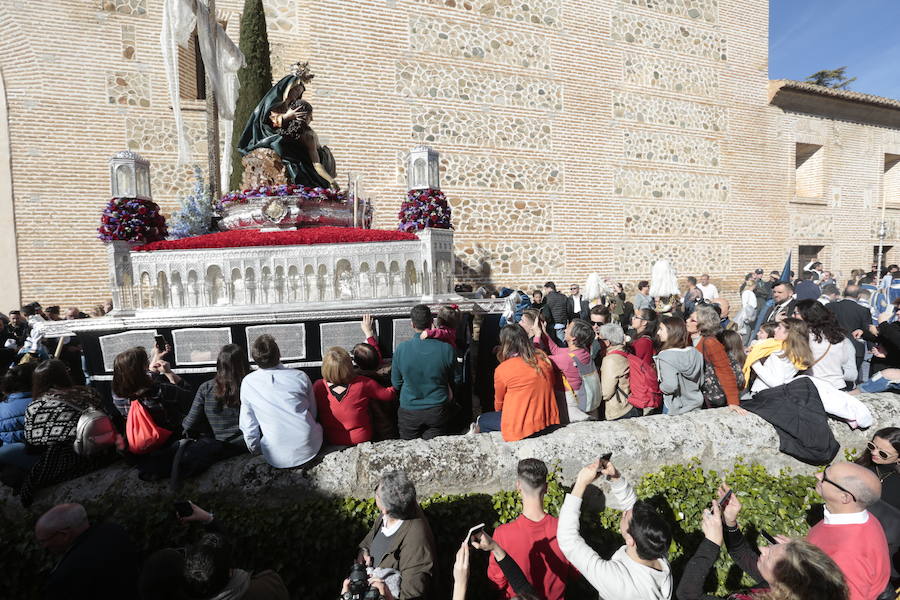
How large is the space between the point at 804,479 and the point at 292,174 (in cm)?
745

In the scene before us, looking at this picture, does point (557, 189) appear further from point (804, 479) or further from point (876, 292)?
point (804, 479)

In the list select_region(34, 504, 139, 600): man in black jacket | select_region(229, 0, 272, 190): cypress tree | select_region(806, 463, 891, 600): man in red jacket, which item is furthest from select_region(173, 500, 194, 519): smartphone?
select_region(229, 0, 272, 190): cypress tree

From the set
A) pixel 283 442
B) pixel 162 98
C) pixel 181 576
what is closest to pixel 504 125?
pixel 162 98

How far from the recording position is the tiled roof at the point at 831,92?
14.7 m

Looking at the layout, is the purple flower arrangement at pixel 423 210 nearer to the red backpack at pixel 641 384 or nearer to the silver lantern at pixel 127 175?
the red backpack at pixel 641 384

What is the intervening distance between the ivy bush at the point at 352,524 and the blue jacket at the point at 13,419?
0.72 meters

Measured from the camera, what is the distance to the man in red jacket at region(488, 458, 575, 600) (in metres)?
2.39

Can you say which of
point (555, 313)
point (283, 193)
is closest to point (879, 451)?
point (555, 313)

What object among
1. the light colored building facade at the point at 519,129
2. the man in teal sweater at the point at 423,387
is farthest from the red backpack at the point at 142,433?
the light colored building facade at the point at 519,129

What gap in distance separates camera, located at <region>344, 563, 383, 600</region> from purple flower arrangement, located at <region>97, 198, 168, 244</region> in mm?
5954

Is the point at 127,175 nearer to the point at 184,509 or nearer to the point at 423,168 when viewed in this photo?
the point at 423,168

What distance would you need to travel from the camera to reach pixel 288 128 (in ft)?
24.5

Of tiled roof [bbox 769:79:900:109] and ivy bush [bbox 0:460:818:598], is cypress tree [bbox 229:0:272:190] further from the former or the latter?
tiled roof [bbox 769:79:900:109]

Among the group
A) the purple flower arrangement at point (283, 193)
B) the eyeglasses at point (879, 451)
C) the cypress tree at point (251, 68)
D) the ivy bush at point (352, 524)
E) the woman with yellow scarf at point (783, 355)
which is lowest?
the ivy bush at point (352, 524)
